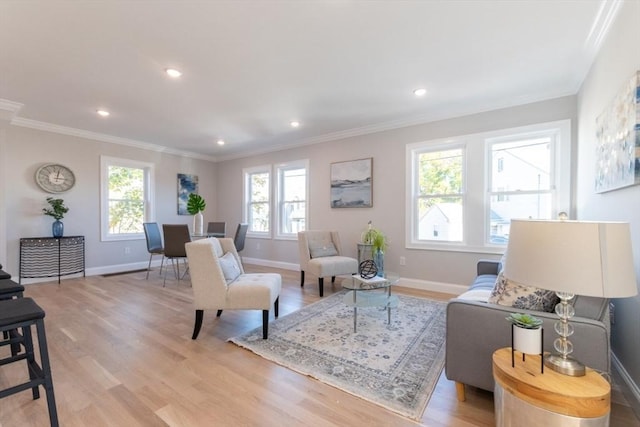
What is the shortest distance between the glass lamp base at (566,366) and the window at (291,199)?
445 centimetres

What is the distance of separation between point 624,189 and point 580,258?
130 cm

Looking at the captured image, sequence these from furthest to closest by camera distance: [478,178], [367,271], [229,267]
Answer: [478,178], [367,271], [229,267]

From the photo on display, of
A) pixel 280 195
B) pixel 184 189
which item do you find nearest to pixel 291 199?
pixel 280 195

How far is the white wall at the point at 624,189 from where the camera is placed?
1632 mm

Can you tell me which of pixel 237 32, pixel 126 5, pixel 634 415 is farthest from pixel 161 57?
pixel 634 415

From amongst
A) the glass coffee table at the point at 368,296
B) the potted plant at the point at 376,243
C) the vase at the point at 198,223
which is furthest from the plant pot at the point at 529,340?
the vase at the point at 198,223

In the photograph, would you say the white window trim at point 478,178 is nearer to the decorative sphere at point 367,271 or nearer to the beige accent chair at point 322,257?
the beige accent chair at point 322,257

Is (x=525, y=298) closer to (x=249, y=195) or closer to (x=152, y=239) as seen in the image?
(x=152, y=239)

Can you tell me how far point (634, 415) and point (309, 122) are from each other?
418 centimetres

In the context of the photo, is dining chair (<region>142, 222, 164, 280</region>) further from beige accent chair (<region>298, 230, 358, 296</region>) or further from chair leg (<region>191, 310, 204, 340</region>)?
chair leg (<region>191, 310, 204, 340</region>)

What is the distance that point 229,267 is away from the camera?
2672mm

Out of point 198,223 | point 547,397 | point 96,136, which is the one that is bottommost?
point 547,397

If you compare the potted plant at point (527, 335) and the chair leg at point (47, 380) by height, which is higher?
the potted plant at point (527, 335)

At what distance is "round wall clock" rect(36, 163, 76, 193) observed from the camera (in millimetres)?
4387
